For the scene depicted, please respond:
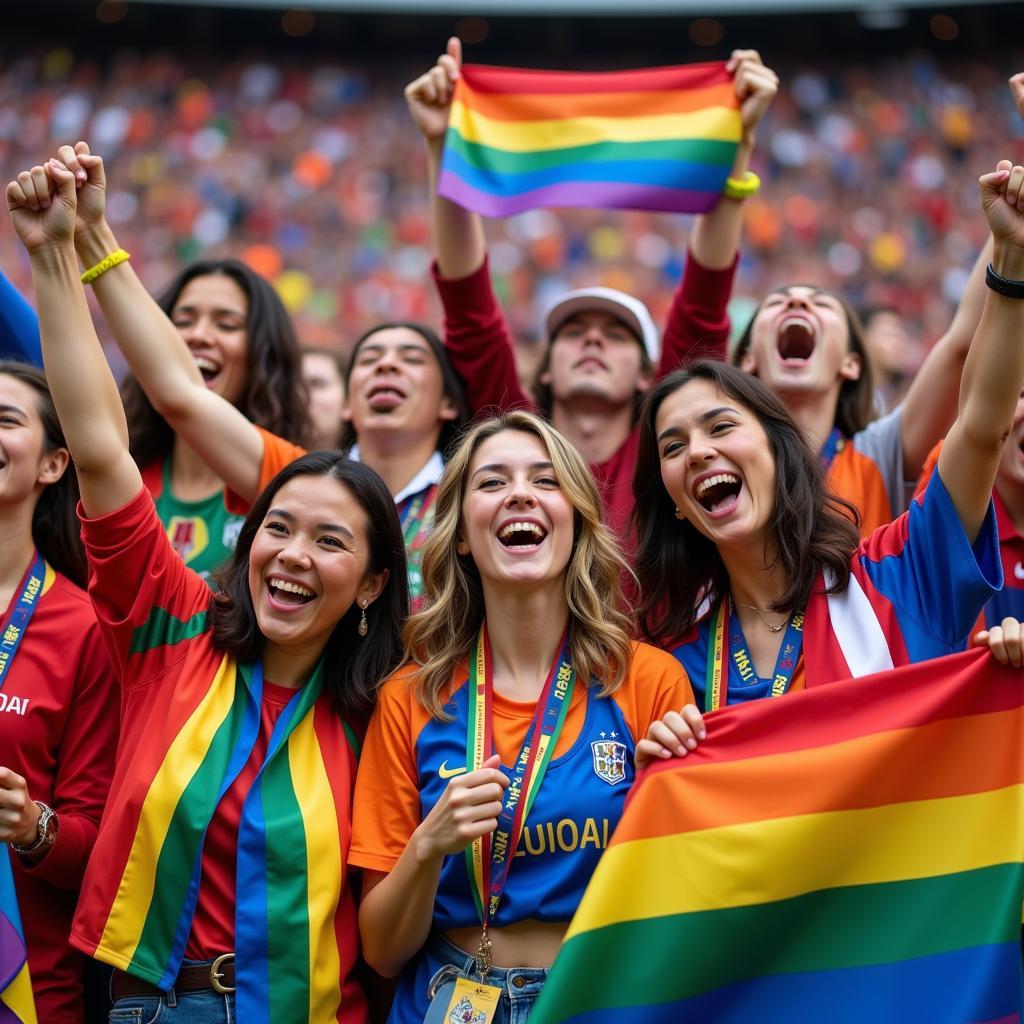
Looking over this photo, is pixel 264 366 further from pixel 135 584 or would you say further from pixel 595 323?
pixel 135 584

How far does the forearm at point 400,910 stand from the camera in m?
2.96

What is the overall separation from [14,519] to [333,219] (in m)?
13.3

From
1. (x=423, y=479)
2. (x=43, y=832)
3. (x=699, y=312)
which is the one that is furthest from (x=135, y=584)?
(x=699, y=312)

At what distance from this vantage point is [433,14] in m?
17.7

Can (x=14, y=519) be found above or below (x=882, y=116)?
below

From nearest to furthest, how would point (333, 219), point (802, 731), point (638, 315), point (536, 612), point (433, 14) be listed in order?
point (802, 731), point (536, 612), point (638, 315), point (333, 219), point (433, 14)

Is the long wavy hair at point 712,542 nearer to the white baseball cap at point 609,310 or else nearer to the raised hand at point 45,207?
the white baseball cap at point 609,310

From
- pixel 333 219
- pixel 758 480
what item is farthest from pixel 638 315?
pixel 333 219

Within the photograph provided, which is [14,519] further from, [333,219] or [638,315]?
[333,219]

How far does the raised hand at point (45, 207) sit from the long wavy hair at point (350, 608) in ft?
2.75

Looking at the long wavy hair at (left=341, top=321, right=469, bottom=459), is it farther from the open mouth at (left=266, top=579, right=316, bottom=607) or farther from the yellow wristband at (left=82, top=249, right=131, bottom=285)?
the open mouth at (left=266, top=579, right=316, bottom=607)

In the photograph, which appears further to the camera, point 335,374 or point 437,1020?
point 335,374

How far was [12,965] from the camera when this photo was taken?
315 centimetres

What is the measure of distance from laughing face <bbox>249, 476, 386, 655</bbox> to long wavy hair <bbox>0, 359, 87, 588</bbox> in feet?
2.47
